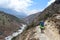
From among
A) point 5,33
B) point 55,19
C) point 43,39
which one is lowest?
point 43,39

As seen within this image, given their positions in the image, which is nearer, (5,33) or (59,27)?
(59,27)

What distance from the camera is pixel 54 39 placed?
2567 centimetres

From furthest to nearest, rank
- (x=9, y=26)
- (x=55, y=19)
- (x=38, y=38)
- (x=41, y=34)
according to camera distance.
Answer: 1. (x=9, y=26)
2. (x=55, y=19)
3. (x=41, y=34)
4. (x=38, y=38)

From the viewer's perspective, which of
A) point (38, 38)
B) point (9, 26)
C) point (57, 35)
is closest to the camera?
point (38, 38)

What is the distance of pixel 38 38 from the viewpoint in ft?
77.8

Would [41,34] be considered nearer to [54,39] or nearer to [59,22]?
[54,39]

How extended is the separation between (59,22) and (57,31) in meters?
2.00

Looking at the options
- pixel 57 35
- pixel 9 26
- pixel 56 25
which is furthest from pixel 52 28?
pixel 9 26

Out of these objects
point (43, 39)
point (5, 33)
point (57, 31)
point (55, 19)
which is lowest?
point (43, 39)

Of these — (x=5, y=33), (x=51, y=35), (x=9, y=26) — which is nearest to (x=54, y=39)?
(x=51, y=35)

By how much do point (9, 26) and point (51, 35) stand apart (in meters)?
172

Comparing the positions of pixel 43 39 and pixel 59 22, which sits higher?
pixel 59 22

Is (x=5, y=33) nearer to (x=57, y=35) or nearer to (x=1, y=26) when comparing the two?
(x=1, y=26)

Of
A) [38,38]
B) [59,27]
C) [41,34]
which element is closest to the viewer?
[38,38]
